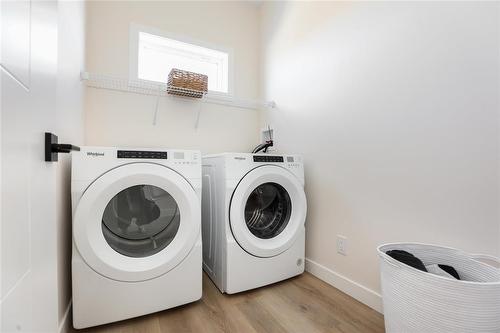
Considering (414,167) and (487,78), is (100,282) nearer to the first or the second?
(414,167)

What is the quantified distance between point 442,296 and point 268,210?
1061 millimetres

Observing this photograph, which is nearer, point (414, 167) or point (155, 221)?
point (414, 167)

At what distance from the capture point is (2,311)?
0.33 m

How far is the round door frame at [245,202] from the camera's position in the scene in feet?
4.56

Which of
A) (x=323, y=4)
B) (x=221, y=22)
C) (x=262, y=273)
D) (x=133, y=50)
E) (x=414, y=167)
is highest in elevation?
(x=221, y=22)

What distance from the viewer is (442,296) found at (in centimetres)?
74

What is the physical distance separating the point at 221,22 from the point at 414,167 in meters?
2.07

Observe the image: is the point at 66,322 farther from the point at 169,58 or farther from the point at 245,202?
the point at 169,58

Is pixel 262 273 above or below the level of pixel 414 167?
below

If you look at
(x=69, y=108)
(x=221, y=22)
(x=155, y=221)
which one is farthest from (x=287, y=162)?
(x=221, y=22)

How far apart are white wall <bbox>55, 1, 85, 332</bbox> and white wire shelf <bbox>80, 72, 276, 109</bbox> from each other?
0.25 m

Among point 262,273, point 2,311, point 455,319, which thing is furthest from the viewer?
point 262,273

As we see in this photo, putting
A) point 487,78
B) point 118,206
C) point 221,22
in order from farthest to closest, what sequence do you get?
point 221,22 < point 118,206 < point 487,78

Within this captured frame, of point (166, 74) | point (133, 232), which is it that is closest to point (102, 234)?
point (133, 232)
